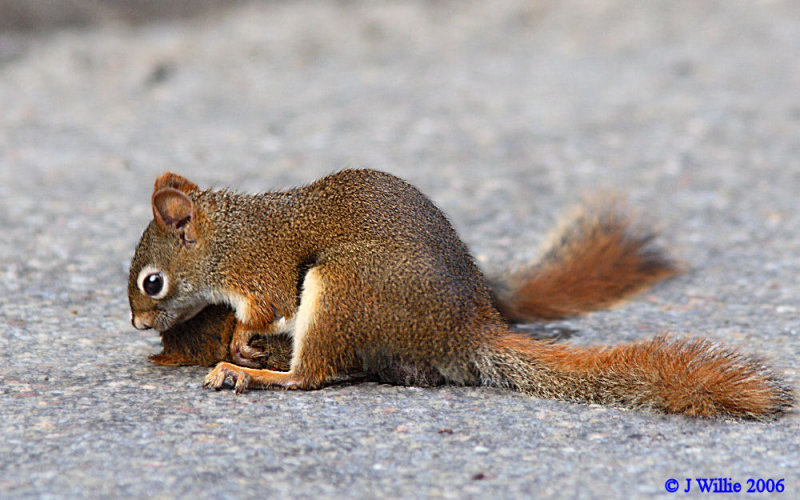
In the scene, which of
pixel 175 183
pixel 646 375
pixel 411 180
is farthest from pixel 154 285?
pixel 411 180

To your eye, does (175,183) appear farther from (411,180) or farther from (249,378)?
(411,180)

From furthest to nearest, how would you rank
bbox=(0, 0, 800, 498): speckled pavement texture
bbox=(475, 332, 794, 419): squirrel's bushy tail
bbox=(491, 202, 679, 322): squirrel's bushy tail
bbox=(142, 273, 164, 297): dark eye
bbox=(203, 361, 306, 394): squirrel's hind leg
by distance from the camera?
bbox=(491, 202, 679, 322): squirrel's bushy tail → bbox=(142, 273, 164, 297): dark eye → bbox=(203, 361, 306, 394): squirrel's hind leg → bbox=(475, 332, 794, 419): squirrel's bushy tail → bbox=(0, 0, 800, 498): speckled pavement texture

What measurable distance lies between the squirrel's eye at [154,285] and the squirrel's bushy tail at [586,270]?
1.23 meters

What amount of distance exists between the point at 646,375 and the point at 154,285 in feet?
5.10

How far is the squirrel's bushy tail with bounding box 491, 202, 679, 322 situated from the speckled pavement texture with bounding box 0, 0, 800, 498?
108 mm

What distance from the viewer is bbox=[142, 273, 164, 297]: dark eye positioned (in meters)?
3.40

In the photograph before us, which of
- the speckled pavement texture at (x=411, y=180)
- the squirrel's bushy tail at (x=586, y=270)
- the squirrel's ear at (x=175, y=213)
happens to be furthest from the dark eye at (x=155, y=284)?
the squirrel's bushy tail at (x=586, y=270)

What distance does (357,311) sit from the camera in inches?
125

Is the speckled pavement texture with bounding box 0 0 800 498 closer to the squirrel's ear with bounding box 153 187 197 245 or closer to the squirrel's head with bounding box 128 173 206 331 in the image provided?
the squirrel's head with bounding box 128 173 206 331

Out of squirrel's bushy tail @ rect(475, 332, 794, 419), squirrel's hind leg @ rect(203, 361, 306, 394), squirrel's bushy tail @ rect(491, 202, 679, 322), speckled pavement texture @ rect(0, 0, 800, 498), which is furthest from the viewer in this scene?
squirrel's bushy tail @ rect(491, 202, 679, 322)

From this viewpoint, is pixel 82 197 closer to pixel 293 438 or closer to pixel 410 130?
pixel 410 130

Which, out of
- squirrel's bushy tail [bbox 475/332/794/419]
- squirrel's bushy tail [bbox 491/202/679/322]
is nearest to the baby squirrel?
squirrel's bushy tail [bbox 475/332/794/419]

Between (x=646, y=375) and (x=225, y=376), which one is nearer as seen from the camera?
(x=646, y=375)

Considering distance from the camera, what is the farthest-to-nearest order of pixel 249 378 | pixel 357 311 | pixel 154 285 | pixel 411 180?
1. pixel 411 180
2. pixel 154 285
3. pixel 249 378
4. pixel 357 311
